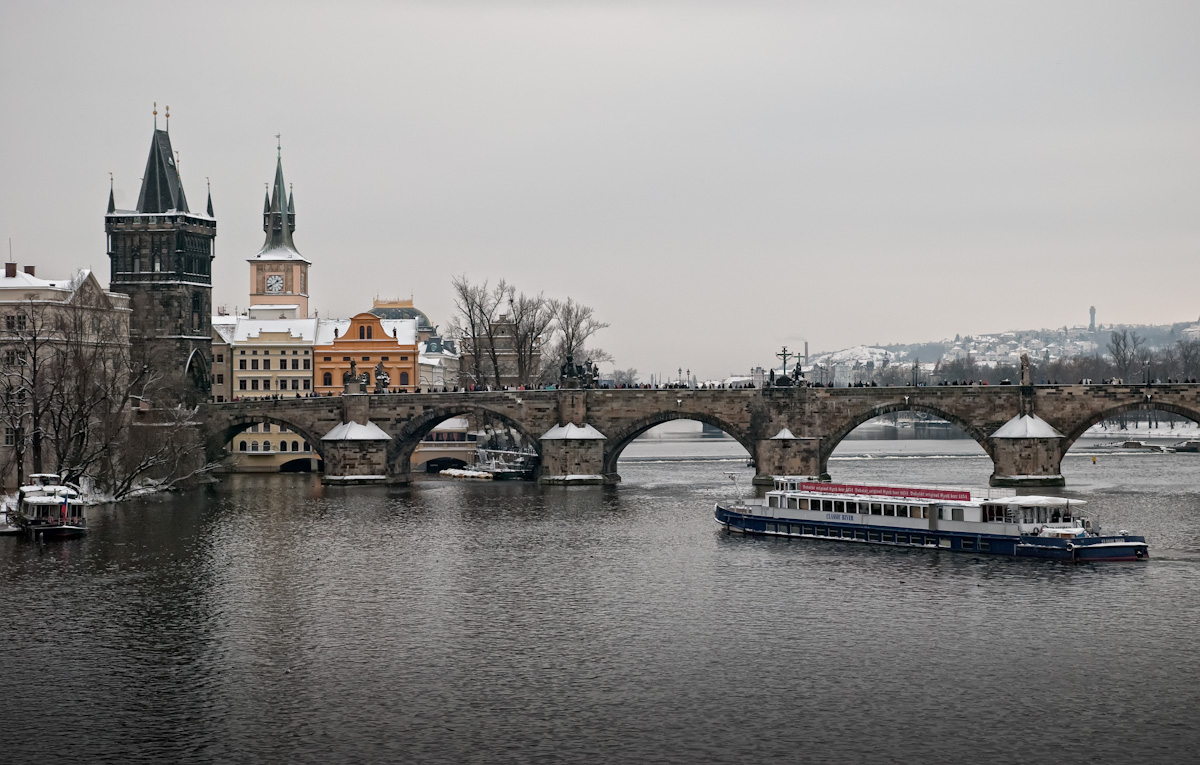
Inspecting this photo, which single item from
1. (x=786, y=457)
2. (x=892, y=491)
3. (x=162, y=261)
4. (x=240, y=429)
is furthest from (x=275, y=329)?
(x=892, y=491)

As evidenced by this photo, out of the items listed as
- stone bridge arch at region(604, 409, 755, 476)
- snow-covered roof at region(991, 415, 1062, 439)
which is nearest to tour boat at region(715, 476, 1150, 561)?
snow-covered roof at region(991, 415, 1062, 439)

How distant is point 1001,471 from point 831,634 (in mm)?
47452

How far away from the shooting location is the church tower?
107 meters

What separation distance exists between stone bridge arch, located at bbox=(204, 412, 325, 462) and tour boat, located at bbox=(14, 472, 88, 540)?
3212 centimetres

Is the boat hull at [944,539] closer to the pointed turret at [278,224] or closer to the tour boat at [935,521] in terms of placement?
the tour boat at [935,521]

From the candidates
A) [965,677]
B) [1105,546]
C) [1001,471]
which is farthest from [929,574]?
[1001,471]

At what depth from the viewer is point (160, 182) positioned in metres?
108

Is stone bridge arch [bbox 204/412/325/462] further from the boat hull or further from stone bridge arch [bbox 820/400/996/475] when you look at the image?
the boat hull

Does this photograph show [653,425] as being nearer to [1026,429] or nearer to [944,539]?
[1026,429]

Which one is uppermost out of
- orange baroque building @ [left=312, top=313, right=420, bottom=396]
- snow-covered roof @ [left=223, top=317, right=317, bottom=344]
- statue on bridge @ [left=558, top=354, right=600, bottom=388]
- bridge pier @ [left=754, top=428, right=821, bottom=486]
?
snow-covered roof @ [left=223, top=317, right=317, bottom=344]

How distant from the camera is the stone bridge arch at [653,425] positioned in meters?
89.8

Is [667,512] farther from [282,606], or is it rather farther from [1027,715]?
[1027,715]

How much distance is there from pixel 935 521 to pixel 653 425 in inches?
1303

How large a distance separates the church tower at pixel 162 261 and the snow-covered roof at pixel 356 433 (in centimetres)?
1757
